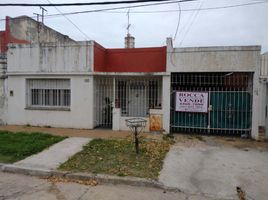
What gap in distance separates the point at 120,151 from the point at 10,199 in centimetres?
365

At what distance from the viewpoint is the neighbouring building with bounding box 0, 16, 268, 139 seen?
10656mm

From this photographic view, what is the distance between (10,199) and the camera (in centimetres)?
478

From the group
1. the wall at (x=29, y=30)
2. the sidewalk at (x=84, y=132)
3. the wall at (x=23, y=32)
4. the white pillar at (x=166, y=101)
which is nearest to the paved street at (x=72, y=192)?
the sidewalk at (x=84, y=132)

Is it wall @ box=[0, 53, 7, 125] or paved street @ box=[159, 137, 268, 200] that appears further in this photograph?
wall @ box=[0, 53, 7, 125]

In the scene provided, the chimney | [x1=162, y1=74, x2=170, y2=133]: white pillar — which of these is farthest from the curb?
the chimney

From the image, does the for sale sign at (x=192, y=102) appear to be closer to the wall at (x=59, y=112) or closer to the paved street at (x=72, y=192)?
the wall at (x=59, y=112)

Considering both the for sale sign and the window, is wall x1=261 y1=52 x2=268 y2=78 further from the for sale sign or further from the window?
the window

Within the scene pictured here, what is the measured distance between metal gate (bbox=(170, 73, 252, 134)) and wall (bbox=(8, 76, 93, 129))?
3.78 metres

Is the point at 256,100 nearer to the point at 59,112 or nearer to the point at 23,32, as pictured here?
the point at 59,112

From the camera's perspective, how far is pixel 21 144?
8516mm

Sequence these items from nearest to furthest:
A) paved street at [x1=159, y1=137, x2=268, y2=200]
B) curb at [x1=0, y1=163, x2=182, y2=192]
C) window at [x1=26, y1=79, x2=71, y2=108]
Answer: paved street at [x1=159, y1=137, x2=268, y2=200] < curb at [x1=0, y1=163, x2=182, y2=192] < window at [x1=26, y1=79, x2=71, y2=108]

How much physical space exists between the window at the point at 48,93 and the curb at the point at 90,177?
5.83 meters

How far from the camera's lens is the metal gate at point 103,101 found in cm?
1223

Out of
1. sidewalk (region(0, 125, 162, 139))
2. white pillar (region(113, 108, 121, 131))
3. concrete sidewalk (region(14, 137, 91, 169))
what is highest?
white pillar (region(113, 108, 121, 131))
